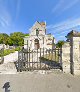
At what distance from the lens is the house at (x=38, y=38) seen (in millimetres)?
42719

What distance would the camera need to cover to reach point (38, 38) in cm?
4362

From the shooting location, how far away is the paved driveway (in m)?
6.48

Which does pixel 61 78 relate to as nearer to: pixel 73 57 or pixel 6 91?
pixel 73 57

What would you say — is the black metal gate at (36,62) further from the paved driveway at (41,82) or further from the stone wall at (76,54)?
the stone wall at (76,54)

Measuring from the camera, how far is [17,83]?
6762 millimetres

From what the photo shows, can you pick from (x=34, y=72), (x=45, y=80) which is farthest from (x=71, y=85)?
(x=34, y=72)

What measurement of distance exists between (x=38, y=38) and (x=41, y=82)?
37.0 meters

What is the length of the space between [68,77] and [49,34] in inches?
1497

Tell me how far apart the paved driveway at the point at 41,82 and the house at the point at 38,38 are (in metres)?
35.0

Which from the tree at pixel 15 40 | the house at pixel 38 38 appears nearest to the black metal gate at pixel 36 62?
the house at pixel 38 38

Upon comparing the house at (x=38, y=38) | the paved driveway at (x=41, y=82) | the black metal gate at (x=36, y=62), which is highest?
the house at (x=38, y=38)

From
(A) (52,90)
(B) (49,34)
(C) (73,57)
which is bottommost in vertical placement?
(A) (52,90)

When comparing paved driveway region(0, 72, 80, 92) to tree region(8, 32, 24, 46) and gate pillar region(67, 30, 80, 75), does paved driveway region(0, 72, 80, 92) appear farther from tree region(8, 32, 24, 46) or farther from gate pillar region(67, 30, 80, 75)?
tree region(8, 32, 24, 46)

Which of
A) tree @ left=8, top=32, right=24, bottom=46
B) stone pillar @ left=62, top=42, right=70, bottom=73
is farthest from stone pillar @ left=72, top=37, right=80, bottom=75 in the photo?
tree @ left=8, top=32, right=24, bottom=46
